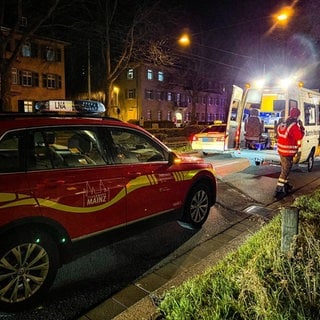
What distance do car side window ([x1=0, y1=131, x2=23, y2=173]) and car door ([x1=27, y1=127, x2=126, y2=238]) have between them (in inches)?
3.7

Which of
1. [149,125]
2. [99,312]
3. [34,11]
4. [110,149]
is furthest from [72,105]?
[149,125]

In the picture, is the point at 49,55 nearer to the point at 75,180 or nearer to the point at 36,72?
the point at 36,72

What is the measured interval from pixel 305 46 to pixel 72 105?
61.2ft

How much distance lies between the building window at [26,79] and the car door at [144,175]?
34.3 meters

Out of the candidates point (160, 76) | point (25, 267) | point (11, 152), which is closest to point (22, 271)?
point (25, 267)

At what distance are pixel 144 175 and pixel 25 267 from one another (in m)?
1.73

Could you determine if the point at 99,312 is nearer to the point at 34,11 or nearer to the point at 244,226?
the point at 244,226

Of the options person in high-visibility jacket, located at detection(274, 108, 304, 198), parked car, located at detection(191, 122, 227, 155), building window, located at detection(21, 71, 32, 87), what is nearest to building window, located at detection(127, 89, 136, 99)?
building window, located at detection(21, 71, 32, 87)

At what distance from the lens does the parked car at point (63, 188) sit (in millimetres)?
3104

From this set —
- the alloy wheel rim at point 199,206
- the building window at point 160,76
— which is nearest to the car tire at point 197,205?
the alloy wheel rim at point 199,206

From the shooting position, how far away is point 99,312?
10.6 ft

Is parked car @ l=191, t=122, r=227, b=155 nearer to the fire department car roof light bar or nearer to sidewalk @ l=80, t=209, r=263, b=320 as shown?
sidewalk @ l=80, t=209, r=263, b=320

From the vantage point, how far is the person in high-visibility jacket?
7.67 m

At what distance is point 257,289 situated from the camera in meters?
2.93
